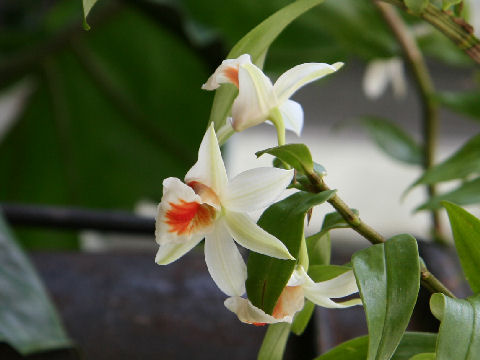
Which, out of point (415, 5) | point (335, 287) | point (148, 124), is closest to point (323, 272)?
point (335, 287)

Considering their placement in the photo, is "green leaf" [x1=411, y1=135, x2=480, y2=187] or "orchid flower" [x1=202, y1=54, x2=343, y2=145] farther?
"green leaf" [x1=411, y1=135, x2=480, y2=187]

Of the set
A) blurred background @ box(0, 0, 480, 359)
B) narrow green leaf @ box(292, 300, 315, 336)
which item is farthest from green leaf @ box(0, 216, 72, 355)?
narrow green leaf @ box(292, 300, 315, 336)

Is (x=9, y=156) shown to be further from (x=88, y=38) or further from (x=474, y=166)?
(x=474, y=166)

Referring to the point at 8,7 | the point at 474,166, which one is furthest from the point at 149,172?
the point at 474,166

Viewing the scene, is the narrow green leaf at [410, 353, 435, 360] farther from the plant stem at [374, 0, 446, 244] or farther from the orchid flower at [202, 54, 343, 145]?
the plant stem at [374, 0, 446, 244]

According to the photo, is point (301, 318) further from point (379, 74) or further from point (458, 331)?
point (379, 74)
